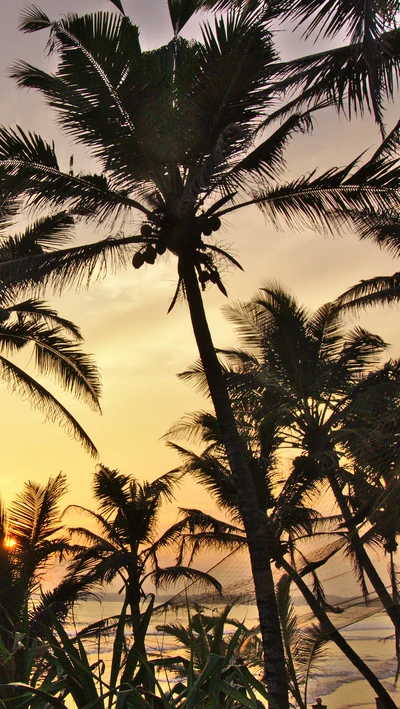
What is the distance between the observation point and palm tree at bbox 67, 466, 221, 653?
49.9ft

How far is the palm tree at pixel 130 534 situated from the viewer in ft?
49.9

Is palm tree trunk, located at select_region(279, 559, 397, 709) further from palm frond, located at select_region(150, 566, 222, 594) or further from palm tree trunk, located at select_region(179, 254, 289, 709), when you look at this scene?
palm tree trunk, located at select_region(179, 254, 289, 709)

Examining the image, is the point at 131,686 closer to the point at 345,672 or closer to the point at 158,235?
the point at 158,235

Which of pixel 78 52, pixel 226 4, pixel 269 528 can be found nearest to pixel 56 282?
pixel 78 52

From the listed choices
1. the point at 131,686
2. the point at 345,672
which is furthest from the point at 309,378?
the point at 345,672

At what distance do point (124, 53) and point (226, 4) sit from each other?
4.86 ft

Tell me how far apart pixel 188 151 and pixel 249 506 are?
3.95 m

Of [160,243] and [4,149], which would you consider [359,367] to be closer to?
[160,243]

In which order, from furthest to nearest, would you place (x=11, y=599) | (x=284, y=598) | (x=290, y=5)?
(x=284, y=598)
(x=11, y=599)
(x=290, y=5)

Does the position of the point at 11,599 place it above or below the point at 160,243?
below

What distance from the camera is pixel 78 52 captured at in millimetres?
7387

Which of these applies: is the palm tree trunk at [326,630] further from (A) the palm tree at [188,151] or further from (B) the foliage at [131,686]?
(B) the foliage at [131,686]

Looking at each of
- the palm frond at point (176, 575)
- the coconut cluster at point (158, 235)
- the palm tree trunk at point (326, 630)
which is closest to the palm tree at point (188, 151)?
the coconut cluster at point (158, 235)

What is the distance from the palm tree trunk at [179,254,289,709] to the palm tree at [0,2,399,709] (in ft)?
0.05
